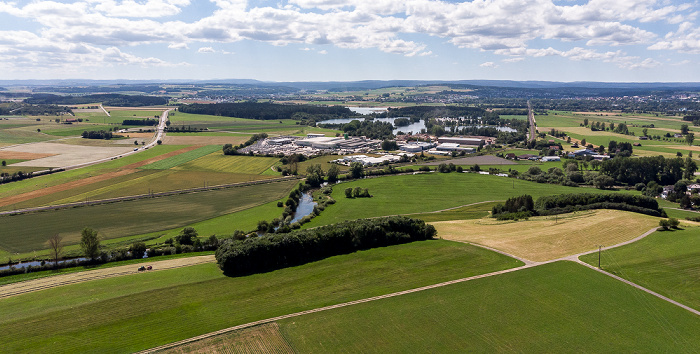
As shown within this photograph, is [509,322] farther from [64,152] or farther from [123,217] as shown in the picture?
[64,152]

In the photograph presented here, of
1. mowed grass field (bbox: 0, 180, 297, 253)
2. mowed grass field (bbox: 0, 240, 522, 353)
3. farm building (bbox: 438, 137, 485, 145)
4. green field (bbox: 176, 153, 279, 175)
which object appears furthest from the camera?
farm building (bbox: 438, 137, 485, 145)

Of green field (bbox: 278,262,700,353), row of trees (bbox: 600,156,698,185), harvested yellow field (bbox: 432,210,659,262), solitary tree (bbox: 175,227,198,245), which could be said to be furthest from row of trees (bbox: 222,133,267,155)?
row of trees (bbox: 600,156,698,185)

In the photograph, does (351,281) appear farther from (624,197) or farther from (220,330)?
(624,197)

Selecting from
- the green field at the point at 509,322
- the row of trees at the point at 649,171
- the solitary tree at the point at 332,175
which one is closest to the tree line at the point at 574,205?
the green field at the point at 509,322

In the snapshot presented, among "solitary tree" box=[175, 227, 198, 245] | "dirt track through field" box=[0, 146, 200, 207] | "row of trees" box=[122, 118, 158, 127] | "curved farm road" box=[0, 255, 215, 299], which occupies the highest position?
"row of trees" box=[122, 118, 158, 127]

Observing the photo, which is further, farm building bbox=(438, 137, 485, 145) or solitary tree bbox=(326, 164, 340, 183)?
farm building bbox=(438, 137, 485, 145)

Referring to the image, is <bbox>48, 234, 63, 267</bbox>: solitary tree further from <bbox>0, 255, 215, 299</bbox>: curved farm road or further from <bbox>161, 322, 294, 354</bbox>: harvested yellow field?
<bbox>161, 322, 294, 354</bbox>: harvested yellow field
